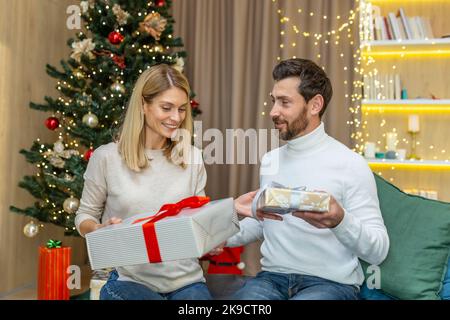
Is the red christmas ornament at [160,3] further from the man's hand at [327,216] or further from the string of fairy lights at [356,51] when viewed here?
the man's hand at [327,216]

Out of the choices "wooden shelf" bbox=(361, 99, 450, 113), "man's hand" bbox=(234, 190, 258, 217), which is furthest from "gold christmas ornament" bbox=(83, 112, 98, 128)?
"wooden shelf" bbox=(361, 99, 450, 113)

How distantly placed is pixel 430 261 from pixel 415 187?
2.56 m

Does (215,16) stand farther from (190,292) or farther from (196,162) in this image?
(190,292)

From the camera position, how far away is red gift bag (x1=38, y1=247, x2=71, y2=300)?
302 centimetres

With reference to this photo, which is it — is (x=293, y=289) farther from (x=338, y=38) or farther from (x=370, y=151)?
(x=338, y=38)

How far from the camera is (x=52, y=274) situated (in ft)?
9.91

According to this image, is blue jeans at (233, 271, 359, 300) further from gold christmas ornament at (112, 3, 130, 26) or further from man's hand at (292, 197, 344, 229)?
gold christmas ornament at (112, 3, 130, 26)

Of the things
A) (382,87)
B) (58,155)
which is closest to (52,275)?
(58,155)

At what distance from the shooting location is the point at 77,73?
11.0 ft

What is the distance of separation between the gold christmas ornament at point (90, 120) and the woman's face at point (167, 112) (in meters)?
1.47

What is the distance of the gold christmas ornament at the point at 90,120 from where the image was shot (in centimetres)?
315

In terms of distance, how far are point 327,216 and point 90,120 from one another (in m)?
2.12
